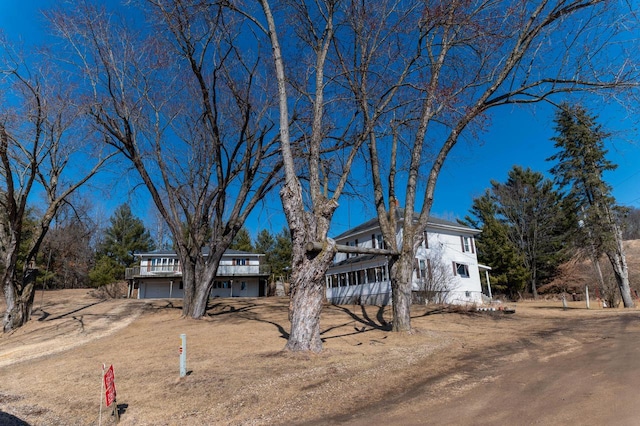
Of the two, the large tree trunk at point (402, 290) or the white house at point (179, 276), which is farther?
the white house at point (179, 276)

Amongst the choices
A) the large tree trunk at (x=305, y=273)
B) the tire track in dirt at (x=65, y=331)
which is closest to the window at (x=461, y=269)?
the tire track in dirt at (x=65, y=331)

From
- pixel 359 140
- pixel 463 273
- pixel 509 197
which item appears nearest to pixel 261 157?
pixel 359 140

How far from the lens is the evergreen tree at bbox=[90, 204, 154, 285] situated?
41.6 m

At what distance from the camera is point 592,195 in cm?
2373

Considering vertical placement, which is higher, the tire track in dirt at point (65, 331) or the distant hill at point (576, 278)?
the distant hill at point (576, 278)

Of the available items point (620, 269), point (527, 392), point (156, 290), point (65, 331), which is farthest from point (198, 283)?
point (156, 290)

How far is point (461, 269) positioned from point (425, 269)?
4.78 m

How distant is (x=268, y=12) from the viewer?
9.84 metres

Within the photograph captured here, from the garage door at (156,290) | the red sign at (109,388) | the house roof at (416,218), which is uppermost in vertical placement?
the house roof at (416,218)

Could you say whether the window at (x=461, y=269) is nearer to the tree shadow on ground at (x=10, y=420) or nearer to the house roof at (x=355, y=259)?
the house roof at (x=355, y=259)

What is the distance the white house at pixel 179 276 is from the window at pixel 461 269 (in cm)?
1916

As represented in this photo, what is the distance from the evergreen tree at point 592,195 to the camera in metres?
21.8

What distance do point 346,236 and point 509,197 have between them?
20.0 meters

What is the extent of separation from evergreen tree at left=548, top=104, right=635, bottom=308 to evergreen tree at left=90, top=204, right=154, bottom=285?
4048 centimetres
